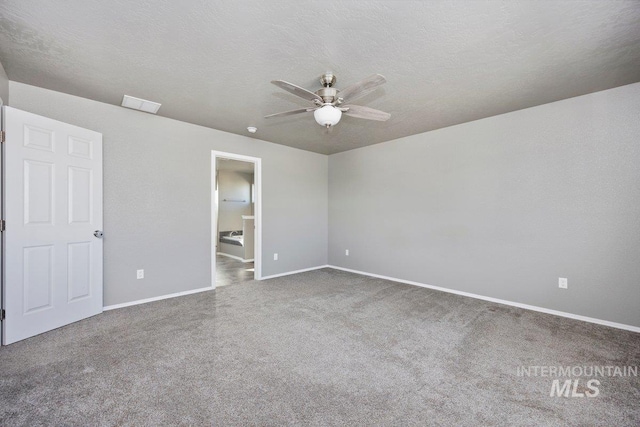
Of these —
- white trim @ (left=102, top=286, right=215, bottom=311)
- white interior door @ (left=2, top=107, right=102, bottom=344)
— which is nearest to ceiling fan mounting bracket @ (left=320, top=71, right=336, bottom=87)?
white interior door @ (left=2, top=107, right=102, bottom=344)

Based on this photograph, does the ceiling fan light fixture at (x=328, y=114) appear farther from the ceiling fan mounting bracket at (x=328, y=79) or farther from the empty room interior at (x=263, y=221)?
the ceiling fan mounting bracket at (x=328, y=79)

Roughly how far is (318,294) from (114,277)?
264 cm

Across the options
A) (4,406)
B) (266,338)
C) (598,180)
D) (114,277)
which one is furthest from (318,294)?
(598,180)

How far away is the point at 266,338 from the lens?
2580 millimetres

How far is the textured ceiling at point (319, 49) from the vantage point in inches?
69.2

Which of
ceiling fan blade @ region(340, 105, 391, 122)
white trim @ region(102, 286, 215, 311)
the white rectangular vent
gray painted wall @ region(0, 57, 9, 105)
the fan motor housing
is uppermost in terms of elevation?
the white rectangular vent

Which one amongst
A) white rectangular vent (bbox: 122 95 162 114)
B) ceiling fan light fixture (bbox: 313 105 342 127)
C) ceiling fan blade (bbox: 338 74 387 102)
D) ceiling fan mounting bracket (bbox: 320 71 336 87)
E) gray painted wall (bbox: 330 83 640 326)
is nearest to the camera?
ceiling fan blade (bbox: 338 74 387 102)

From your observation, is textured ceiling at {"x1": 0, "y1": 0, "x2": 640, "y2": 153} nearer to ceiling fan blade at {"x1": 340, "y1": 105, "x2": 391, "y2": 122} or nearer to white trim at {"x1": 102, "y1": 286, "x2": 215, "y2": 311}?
ceiling fan blade at {"x1": 340, "y1": 105, "x2": 391, "y2": 122}

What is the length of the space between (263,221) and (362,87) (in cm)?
330

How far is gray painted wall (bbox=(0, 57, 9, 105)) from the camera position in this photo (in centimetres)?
244

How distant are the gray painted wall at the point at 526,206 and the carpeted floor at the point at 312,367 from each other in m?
0.49

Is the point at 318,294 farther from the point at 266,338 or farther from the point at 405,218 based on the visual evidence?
the point at 405,218

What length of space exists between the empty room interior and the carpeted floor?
19 mm

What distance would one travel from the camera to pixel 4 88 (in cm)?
253
